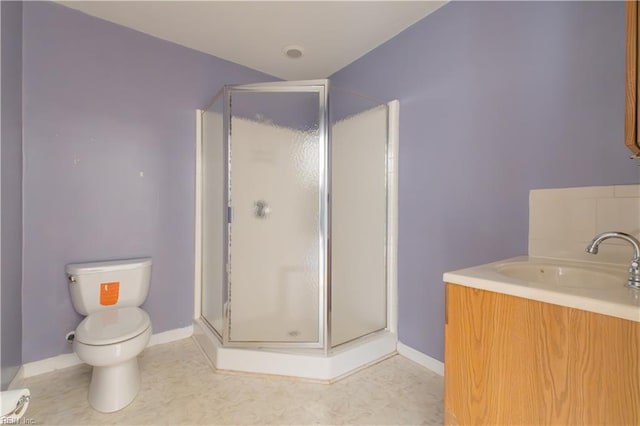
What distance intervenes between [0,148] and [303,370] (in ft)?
6.23

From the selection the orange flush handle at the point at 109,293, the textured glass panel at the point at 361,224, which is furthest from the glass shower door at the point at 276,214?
the orange flush handle at the point at 109,293

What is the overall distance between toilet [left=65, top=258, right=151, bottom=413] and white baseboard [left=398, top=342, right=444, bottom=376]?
5.16 feet

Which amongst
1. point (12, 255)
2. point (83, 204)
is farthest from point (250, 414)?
point (83, 204)

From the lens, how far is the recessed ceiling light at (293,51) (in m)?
2.14

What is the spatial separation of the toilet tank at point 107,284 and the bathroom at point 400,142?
0.16 meters

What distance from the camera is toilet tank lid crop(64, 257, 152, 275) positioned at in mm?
1631

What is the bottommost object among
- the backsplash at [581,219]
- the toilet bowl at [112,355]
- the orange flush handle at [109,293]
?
the toilet bowl at [112,355]

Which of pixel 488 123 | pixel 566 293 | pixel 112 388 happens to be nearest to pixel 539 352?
pixel 566 293

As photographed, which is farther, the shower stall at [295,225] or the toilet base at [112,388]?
the shower stall at [295,225]

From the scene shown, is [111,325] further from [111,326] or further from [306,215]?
[306,215]

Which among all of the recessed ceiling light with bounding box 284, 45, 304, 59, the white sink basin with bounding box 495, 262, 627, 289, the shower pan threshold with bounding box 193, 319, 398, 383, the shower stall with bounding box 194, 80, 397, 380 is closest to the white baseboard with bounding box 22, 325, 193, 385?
the shower stall with bounding box 194, 80, 397, 380

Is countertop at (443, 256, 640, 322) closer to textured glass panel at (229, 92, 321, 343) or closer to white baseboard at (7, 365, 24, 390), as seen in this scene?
textured glass panel at (229, 92, 321, 343)

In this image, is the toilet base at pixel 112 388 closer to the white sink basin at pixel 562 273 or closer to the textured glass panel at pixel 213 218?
the textured glass panel at pixel 213 218

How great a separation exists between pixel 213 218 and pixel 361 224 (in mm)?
1107
